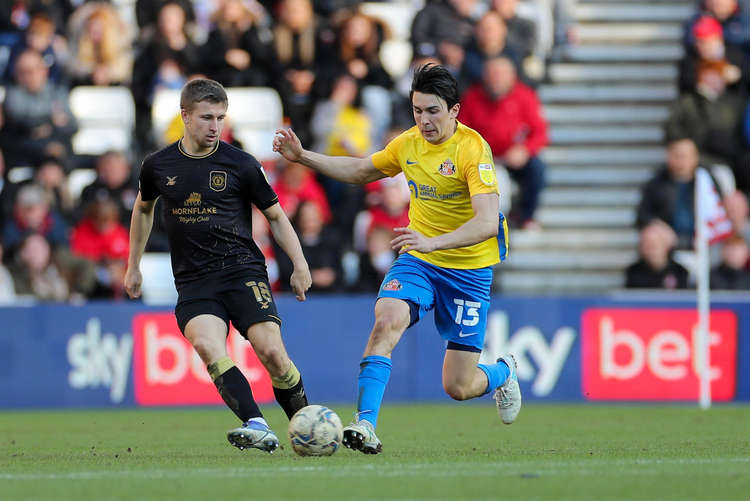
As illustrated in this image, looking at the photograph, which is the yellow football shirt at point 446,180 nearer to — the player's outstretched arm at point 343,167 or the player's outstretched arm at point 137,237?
the player's outstretched arm at point 343,167

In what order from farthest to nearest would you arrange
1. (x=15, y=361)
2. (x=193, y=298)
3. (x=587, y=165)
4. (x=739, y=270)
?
(x=587, y=165), (x=739, y=270), (x=15, y=361), (x=193, y=298)

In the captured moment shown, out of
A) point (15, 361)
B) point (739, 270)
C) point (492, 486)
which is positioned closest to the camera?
point (492, 486)

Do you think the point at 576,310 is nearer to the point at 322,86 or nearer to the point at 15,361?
the point at 322,86

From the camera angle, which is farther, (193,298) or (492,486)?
(193,298)

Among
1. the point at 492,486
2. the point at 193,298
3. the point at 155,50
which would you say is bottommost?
the point at 492,486

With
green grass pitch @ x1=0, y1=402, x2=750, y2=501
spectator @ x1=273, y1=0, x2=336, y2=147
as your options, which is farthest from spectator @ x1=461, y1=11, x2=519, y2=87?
green grass pitch @ x1=0, y1=402, x2=750, y2=501

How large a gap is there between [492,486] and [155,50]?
33.0 ft

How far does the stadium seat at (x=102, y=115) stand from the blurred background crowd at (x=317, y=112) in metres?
0.02

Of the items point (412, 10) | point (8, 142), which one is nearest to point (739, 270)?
point (412, 10)

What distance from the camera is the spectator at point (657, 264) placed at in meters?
14.4

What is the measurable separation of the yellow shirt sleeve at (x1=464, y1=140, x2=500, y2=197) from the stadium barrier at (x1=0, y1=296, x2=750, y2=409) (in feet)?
18.5

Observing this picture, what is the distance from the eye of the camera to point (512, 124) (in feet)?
49.9

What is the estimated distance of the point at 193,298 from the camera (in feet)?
26.8

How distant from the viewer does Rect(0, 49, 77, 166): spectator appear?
15234mm
